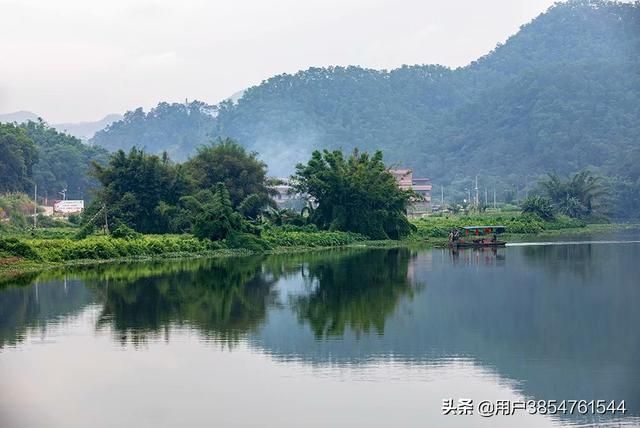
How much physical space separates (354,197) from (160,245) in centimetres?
1628

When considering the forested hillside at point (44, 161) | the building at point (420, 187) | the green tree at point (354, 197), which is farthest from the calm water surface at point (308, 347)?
the building at point (420, 187)

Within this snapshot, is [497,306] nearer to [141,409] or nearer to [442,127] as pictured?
[141,409]

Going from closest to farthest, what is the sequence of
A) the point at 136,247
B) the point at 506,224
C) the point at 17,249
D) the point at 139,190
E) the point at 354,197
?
the point at 17,249
the point at 136,247
the point at 139,190
the point at 354,197
the point at 506,224

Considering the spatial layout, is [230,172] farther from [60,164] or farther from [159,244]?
[60,164]

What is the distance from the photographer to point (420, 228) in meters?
60.7

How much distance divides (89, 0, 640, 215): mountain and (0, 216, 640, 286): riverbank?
49006 millimetres

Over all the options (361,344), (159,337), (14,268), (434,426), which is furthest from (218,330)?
(14,268)

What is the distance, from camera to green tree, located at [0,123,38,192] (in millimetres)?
76875

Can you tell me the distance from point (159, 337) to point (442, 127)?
127855 mm

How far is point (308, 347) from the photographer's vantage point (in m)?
18.6

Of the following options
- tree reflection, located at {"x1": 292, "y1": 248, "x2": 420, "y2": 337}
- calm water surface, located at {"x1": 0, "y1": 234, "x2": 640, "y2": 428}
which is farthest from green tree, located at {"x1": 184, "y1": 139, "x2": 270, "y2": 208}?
calm water surface, located at {"x1": 0, "y1": 234, "x2": 640, "y2": 428}

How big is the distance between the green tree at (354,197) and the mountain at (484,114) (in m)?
46.5

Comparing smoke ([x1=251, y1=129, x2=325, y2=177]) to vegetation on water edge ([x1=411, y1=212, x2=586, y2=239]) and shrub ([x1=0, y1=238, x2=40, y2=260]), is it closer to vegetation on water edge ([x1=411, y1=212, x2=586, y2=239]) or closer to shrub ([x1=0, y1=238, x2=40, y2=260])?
vegetation on water edge ([x1=411, y1=212, x2=586, y2=239])

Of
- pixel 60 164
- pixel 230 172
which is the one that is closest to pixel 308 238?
pixel 230 172
